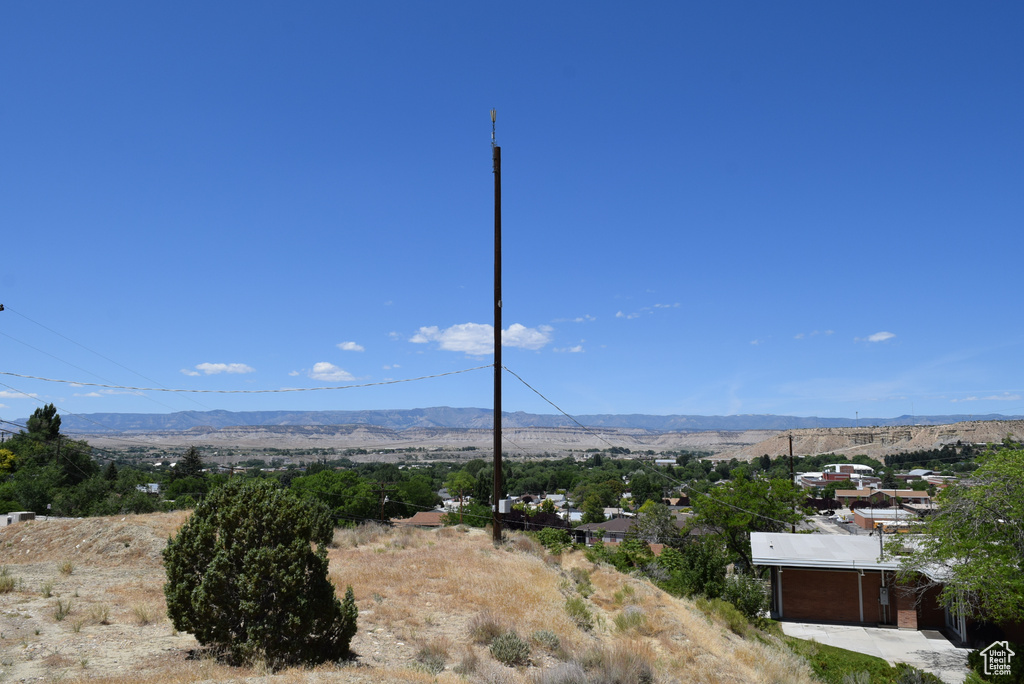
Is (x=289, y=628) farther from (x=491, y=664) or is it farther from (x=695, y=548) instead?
(x=695, y=548)

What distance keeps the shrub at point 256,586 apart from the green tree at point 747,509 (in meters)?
37.0

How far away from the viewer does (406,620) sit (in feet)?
38.5

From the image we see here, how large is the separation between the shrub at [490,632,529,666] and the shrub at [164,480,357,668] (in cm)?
259

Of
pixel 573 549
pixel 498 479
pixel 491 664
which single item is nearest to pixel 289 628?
pixel 491 664

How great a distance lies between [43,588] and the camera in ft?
→ 43.5

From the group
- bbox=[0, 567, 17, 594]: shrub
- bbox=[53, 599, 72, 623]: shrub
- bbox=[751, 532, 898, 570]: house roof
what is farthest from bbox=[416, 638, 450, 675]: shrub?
bbox=[751, 532, 898, 570]: house roof

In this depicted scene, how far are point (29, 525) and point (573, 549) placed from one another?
2063 centimetres

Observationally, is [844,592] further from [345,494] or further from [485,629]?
[345,494]

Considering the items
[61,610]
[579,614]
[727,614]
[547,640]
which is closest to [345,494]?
[727,614]

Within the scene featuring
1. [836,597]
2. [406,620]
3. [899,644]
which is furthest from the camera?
[836,597]

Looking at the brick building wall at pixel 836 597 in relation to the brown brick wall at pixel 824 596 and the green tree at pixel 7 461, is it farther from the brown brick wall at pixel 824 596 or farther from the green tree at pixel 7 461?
the green tree at pixel 7 461

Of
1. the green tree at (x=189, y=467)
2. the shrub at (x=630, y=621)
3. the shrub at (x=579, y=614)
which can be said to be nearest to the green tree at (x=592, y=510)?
the green tree at (x=189, y=467)

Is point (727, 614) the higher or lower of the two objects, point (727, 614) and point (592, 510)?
the higher

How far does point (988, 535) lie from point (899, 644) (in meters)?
7.85
